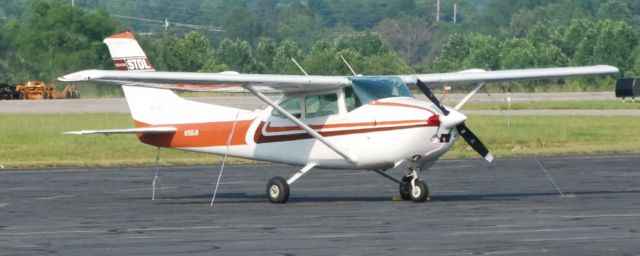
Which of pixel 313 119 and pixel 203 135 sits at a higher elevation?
pixel 313 119

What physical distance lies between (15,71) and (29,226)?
72672 mm

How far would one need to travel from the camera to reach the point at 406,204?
2028 centimetres

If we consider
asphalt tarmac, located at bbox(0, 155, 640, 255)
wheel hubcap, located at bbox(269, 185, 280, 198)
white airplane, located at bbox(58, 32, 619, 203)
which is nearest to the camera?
asphalt tarmac, located at bbox(0, 155, 640, 255)

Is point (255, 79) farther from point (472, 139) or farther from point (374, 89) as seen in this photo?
point (472, 139)

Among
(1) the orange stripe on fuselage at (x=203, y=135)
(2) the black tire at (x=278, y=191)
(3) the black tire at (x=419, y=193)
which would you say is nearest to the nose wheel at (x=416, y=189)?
(3) the black tire at (x=419, y=193)

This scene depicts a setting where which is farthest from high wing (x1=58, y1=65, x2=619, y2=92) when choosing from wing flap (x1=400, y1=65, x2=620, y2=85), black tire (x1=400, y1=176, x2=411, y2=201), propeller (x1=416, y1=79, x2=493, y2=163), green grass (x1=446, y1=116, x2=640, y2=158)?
green grass (x1=446, y1=116, x2=640, y2=158)

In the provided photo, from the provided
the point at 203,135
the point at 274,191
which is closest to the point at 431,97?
the point at 274,191

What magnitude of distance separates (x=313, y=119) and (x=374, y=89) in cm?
117

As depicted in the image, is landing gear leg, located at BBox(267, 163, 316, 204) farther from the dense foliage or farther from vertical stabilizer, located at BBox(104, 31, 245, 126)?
the dense foliage

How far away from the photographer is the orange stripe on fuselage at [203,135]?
73.3 ft

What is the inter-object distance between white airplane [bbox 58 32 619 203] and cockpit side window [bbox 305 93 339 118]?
2 cm

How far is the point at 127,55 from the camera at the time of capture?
2334 centimetres

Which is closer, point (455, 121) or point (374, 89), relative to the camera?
point (455, 121)

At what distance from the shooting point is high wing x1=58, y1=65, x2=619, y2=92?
1994 centimetres
